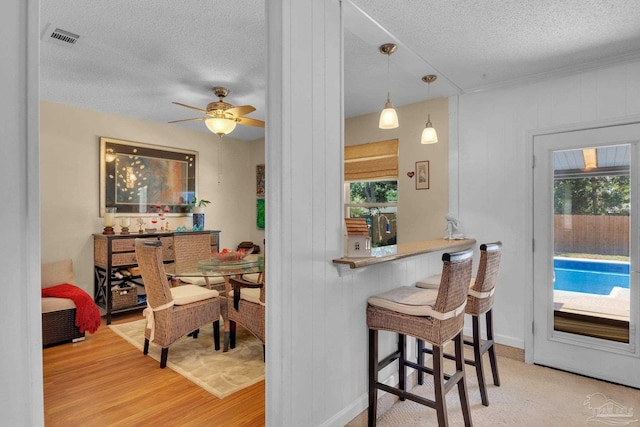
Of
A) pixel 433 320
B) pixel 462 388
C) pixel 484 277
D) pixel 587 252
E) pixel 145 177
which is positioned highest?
pixel 145 177

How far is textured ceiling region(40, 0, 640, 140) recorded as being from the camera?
219cm

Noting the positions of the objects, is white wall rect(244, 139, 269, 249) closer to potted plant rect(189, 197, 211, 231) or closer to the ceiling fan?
potted plant rect(189, 197, 211, 231)

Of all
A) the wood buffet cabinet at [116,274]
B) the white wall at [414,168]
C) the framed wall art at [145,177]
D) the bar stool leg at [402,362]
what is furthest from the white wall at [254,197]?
the bar stool leg at [402,362]

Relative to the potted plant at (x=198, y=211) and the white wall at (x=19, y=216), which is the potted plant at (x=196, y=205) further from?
the white wall at (x=19, y=216)

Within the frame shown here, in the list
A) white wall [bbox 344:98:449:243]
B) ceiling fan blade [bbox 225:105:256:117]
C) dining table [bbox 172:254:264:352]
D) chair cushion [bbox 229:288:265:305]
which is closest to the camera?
chair cushion [bbox 229:288:265:305]

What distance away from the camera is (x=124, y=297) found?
173 inches

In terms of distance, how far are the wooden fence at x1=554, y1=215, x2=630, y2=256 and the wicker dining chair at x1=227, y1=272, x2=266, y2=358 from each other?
258 centimetres

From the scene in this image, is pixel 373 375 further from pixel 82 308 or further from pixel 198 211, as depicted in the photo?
pixel 198 211

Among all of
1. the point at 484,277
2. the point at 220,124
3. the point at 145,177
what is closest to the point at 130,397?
the point at 220,124

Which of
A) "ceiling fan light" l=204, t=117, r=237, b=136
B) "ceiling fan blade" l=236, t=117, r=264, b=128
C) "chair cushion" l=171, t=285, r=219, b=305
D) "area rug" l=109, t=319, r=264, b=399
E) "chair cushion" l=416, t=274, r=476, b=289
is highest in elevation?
"ceiling fan blade" l=236, t=117, r=264, b=128

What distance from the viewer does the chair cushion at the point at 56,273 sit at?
384 centimetres

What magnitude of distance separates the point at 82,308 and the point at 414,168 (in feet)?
12.5

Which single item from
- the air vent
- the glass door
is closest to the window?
the glass door

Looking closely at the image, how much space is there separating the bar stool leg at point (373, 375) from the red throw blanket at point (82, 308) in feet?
9.86
